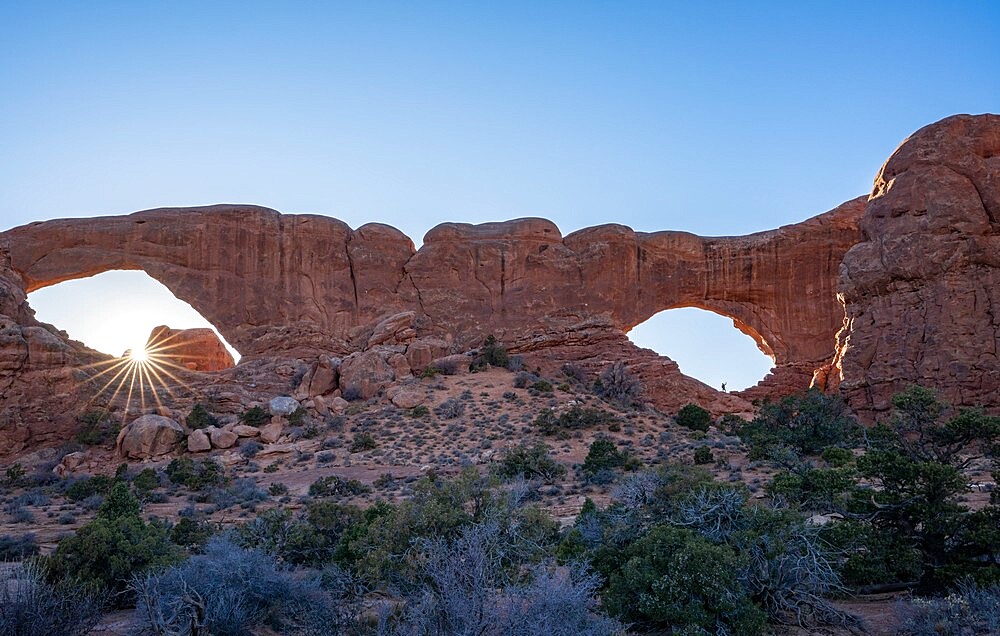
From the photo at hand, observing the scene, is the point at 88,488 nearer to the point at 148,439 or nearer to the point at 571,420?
the point at 148,439

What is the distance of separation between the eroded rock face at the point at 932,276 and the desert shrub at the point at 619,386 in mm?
8089

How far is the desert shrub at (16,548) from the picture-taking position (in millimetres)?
12898

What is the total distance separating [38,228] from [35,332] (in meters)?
7.92

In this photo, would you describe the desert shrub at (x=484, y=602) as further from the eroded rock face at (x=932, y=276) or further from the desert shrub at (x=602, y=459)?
the eroded rock face at (x=932, y=276)

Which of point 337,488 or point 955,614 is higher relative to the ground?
point 955,614

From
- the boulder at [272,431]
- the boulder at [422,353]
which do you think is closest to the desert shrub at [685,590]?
the boulder at [272,431]

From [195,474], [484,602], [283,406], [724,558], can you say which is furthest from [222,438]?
[724,558]

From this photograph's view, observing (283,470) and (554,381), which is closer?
(283,470)

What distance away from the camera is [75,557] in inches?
400

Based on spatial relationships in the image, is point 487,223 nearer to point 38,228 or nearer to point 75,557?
point 38,228

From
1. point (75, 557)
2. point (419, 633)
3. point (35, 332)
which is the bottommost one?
point (75, 557)

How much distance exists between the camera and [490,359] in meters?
32.7

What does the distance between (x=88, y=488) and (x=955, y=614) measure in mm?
20841

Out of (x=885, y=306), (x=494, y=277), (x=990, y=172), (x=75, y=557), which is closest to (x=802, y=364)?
(x=885, y=306)
